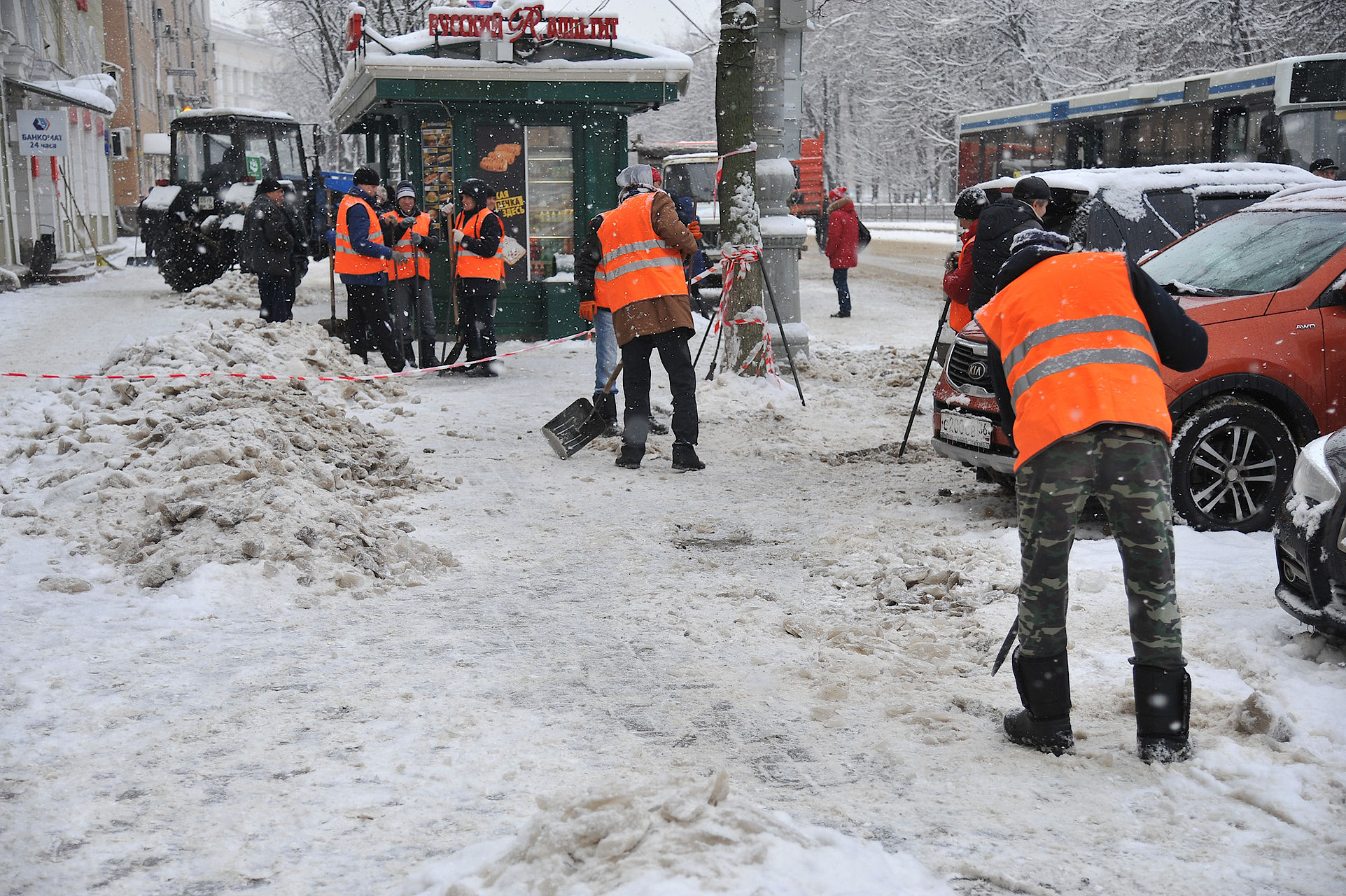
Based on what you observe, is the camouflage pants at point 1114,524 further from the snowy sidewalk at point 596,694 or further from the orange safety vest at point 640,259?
the orange safety vest at point 640,259

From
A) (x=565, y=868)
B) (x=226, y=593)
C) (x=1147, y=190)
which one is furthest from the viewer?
(x=1147, y=190)

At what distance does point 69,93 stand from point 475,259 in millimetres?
22558

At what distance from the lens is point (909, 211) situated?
61281 mm

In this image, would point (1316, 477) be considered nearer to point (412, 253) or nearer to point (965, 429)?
point (965, 429)

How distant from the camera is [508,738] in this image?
4.11 metres

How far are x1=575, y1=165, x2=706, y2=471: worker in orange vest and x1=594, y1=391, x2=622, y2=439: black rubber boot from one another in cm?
56

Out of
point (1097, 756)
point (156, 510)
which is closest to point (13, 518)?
point (156, 510)

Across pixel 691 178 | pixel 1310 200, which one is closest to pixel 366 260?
pixel 1310 200

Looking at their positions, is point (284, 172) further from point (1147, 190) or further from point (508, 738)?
point (508, 738)

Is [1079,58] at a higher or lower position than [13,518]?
higher

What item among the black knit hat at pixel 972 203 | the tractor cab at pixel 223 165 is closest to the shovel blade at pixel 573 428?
the black knit hat at pixel 972 203

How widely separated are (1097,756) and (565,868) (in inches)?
72.0

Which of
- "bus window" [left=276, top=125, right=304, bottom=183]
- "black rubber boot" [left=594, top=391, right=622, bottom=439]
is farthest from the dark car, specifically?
"bus window" [left=276, top=125, right=304, bottom=183]

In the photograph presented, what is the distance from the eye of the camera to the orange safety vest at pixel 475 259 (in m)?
11.8
